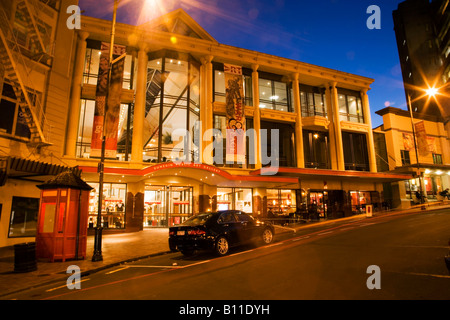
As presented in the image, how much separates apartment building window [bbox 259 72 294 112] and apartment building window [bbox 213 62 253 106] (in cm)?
145

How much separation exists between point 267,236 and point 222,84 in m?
18.2

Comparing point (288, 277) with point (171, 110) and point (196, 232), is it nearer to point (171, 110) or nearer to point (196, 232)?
point (196, 232)

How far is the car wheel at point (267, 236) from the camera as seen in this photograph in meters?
12.8

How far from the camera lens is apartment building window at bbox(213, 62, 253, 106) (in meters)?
26.9

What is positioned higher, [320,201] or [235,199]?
[235,199]

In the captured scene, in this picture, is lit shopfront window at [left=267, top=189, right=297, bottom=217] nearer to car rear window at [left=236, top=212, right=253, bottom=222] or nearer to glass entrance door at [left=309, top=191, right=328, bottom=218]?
glass entrance door at [left=309, top=191, right=328, bottom=218]

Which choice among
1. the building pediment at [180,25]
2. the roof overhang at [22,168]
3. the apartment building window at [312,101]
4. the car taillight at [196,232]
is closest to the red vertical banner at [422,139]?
the apartment building window at [312,101]

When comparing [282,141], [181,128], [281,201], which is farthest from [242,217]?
[282,141]

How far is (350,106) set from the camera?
33375mm

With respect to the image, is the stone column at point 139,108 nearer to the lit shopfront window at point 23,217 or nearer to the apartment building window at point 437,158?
the lit shopfront window at point 23,217
